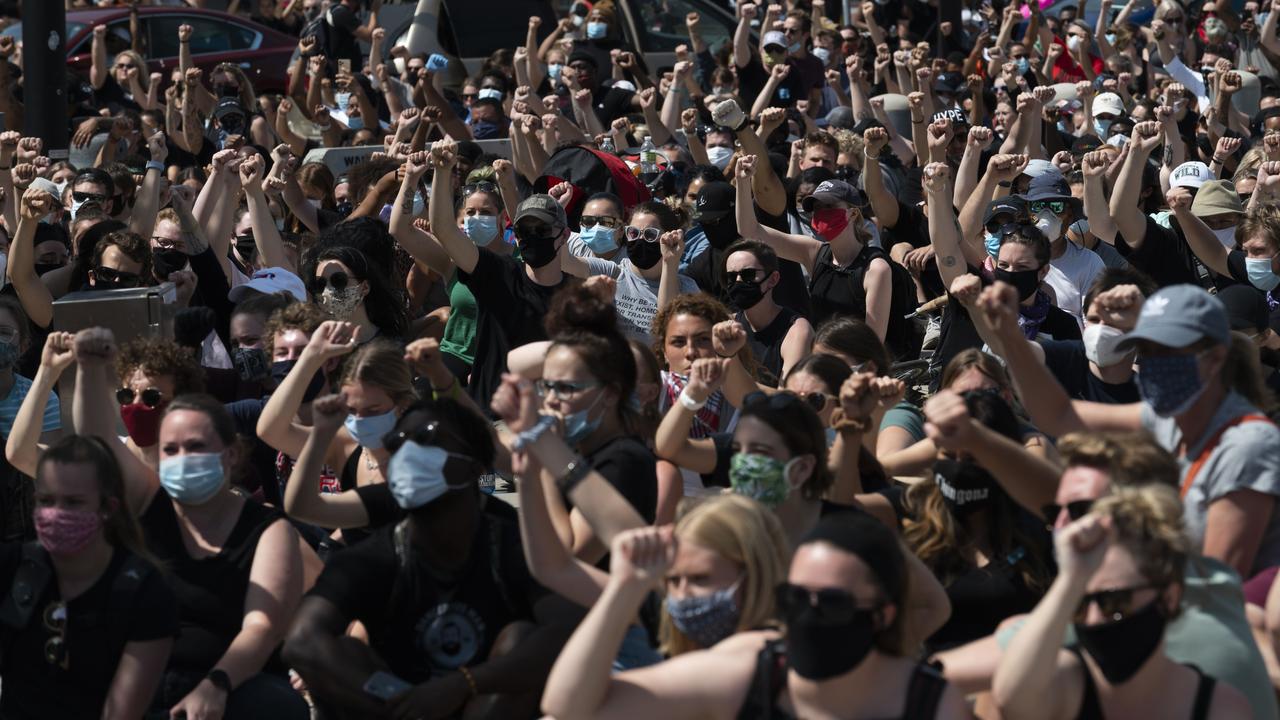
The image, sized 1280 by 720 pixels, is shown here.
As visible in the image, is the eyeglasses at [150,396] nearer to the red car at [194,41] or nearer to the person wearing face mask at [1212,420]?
the person wearing face mask at [1212,420]

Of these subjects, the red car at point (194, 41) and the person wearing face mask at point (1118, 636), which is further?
the red car at point (194, 41)

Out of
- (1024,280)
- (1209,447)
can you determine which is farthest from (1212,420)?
(1024,280)

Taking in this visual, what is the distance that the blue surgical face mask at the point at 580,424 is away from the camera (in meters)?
4.97

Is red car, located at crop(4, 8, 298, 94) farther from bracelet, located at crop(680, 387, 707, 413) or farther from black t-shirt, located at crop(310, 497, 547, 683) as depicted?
black t-shirt, located at crop(310, 497, 547, 683)

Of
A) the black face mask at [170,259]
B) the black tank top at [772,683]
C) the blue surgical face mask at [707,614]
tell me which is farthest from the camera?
the black face mask at [170,259]

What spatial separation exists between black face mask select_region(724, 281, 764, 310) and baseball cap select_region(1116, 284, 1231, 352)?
2.82m

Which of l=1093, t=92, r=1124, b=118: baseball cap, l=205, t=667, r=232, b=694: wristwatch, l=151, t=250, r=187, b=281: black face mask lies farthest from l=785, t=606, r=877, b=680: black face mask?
l=1093, t=92, r=1124, b=118: baseball cap

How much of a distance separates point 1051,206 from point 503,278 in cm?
265

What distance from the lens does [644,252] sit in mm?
7688

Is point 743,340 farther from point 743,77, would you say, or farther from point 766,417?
point 743,77

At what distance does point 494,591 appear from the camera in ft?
15.1

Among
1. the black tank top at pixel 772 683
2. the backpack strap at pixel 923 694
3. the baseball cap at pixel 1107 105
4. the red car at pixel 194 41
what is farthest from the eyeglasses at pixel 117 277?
the red car at pixel 194 41

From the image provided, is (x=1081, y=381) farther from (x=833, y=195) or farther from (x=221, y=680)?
(x=221, y=680)

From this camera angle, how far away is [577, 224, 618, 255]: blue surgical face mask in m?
8.09
